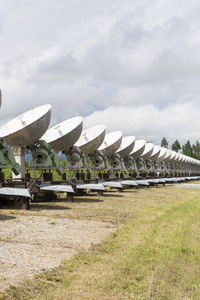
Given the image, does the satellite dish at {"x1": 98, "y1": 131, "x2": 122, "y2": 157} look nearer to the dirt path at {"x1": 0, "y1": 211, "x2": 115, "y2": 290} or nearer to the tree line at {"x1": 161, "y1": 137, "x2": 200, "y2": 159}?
the dirt path at {"x1": 0, "y1": 211, "x2": 115, "y2": 290}

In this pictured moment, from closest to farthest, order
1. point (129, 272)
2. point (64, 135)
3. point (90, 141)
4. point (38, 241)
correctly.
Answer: point (129, 272), point (38, 241), point (64, 135), point (90, 141)

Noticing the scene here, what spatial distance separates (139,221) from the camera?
12695 millimetres

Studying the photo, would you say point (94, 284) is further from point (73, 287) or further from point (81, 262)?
point (81, 262)

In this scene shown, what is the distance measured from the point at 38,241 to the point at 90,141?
54.7 feet

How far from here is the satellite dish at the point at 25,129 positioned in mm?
17547

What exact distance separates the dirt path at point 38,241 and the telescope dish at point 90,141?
41.1 ft

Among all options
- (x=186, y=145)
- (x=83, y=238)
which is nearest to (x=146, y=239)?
(x=83, y=238)

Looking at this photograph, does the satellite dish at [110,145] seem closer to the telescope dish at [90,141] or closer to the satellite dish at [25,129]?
the telescope dish at [90,141]

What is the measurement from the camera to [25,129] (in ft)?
57.2

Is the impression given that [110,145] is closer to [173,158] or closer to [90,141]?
[90,141]

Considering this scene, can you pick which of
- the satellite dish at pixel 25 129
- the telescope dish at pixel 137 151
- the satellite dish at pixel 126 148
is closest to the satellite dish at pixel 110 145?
the satellite dish at pixel 126 148

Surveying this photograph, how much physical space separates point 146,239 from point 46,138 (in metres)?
14.2

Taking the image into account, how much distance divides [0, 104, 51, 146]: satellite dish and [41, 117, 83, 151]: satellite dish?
247cm

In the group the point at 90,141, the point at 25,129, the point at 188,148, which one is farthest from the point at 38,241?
the point at 188,148
